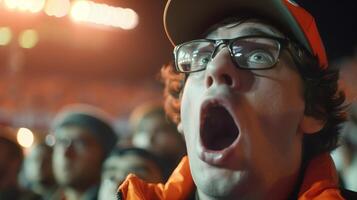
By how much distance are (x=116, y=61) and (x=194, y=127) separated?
14.4 meters

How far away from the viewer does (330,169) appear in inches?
66.6

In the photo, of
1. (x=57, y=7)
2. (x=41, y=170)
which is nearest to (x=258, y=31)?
(x=41, y=170)

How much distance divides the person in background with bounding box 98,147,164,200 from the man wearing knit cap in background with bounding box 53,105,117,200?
256 millimetres

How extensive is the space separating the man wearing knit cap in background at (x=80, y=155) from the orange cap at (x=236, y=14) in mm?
1616

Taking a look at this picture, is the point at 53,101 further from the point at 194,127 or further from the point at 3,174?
the point at 194,127

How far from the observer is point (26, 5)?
9.01 metres

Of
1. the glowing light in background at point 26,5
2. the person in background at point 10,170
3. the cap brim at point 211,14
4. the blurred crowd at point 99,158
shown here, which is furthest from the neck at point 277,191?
the glowing light in background at point 26,5

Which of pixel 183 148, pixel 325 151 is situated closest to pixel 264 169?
pixel 325 151

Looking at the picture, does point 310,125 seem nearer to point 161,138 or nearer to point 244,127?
point 244,127

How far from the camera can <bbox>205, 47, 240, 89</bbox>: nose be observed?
152 centimetres

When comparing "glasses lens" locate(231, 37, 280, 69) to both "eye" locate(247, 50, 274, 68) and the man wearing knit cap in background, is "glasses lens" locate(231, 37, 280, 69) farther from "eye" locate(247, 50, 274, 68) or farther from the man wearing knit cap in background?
the man wearing knit cap in background

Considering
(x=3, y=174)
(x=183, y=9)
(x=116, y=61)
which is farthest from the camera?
(x=116, y=61)

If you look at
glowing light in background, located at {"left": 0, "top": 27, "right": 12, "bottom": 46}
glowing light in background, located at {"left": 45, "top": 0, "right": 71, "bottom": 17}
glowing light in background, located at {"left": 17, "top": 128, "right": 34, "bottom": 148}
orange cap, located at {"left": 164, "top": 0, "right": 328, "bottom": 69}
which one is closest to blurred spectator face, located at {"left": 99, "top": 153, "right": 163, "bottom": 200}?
orange cap, located at {"left": 164, "top": 0, "right": 328, "bottom": 69}

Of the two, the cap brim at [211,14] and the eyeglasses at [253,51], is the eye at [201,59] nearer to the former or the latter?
the eyeglasses at [253,51]
